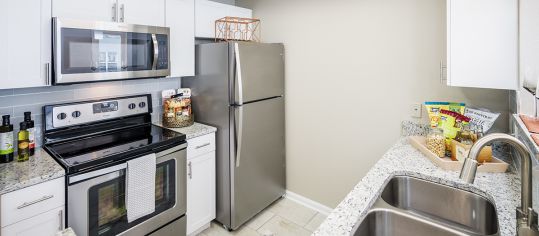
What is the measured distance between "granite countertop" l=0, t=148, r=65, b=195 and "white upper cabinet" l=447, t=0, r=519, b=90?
214 centimetres

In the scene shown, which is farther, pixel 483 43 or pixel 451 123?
pixel 451 123

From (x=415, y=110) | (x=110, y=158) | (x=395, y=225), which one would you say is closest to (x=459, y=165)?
(x=395, y=225)

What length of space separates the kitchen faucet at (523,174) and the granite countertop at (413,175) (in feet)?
0.34

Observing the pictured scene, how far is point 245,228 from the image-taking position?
96.4 inches

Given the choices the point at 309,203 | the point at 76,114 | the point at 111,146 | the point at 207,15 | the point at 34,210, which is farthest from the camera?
the point at 309,203

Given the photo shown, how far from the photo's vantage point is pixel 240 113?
2.26m

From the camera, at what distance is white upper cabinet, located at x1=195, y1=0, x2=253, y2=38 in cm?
239

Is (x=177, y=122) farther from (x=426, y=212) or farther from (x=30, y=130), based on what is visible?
(x=426, y=212)

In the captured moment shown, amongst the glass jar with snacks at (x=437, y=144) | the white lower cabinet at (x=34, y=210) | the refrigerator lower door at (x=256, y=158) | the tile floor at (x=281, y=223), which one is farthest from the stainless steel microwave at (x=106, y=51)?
the glass jar with snacks at (x=437, y=144)

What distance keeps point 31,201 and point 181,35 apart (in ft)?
4.81

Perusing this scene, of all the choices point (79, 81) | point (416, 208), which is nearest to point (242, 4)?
point (79, 81)

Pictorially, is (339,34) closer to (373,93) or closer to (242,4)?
(373,93)

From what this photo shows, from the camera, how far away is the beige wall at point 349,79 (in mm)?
1987

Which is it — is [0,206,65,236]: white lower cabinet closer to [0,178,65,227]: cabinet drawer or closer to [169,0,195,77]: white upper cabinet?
[0,178,65,227]: cabinet drawer
